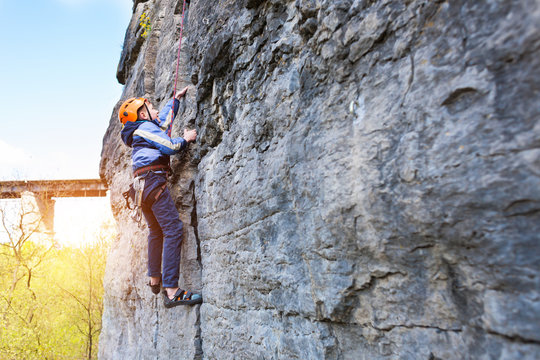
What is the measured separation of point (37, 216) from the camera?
40.5 ft

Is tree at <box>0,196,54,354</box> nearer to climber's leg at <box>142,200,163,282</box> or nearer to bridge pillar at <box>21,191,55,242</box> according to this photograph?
bridge pillar at <box>21,191,55,242</box>

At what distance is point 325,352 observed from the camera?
2.00 metres

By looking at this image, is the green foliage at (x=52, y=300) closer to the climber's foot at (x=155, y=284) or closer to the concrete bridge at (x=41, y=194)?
the concrete bridge at (x=41, y=194)

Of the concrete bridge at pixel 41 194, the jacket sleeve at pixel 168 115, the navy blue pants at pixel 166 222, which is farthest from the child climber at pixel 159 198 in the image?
the concrete bridge at pixel 41 194

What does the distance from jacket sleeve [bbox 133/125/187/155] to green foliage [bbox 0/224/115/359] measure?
8.17 metres

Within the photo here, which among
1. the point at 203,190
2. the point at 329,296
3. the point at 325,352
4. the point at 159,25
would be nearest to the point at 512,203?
the point at 329,296

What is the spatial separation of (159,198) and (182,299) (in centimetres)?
106

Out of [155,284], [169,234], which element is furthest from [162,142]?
[155,284]

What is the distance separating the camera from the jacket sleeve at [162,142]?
3.69 metres

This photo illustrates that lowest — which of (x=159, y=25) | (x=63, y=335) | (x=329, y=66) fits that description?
(x=63, y=335)

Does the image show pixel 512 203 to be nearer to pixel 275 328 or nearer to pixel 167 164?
pixel 275 328

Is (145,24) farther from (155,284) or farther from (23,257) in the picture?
(23,257)

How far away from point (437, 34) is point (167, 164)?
10.1ft

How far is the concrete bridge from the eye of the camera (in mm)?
12164
